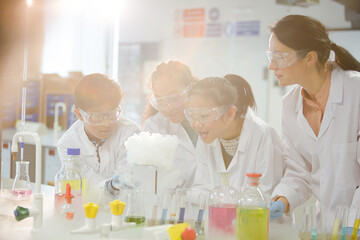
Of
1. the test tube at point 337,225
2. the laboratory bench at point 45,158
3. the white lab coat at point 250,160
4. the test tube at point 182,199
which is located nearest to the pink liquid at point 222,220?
the test tube at point 182,199

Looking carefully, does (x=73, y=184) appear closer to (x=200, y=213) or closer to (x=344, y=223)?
(x=200, y=213)

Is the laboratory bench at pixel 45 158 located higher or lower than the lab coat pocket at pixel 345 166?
lower

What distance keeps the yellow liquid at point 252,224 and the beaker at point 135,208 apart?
0.42 metres

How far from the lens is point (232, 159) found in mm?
2449

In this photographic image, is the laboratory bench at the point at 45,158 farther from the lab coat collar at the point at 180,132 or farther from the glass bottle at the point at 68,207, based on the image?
the glass bottle at the point at 68,207

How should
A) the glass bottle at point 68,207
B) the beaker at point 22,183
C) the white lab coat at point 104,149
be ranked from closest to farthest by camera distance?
the glass bottle at point 68,207
the beaker at point 22,183
the white lab coat at point 104,149

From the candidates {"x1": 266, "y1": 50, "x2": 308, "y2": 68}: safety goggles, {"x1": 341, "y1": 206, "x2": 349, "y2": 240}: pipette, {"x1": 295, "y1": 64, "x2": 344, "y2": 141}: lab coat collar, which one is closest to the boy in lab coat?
{"x1": 266, "y1": 50, "x2": 308, "y2": 68}: safety goggles

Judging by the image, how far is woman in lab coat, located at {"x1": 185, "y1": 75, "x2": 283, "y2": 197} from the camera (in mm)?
2273

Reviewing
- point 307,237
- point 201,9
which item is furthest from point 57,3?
point 307,237

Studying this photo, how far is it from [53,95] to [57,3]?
1.55 meters

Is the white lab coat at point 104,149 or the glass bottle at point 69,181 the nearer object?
the glass bottle at point 69,181

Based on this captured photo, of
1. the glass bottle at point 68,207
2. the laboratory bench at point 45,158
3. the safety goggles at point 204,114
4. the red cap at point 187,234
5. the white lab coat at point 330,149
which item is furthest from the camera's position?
the laboratory bench at point 45,158

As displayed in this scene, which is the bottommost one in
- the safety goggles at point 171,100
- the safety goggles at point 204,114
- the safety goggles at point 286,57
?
the safety goggles at point 204,114

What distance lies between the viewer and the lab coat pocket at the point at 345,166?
7.65 feet
